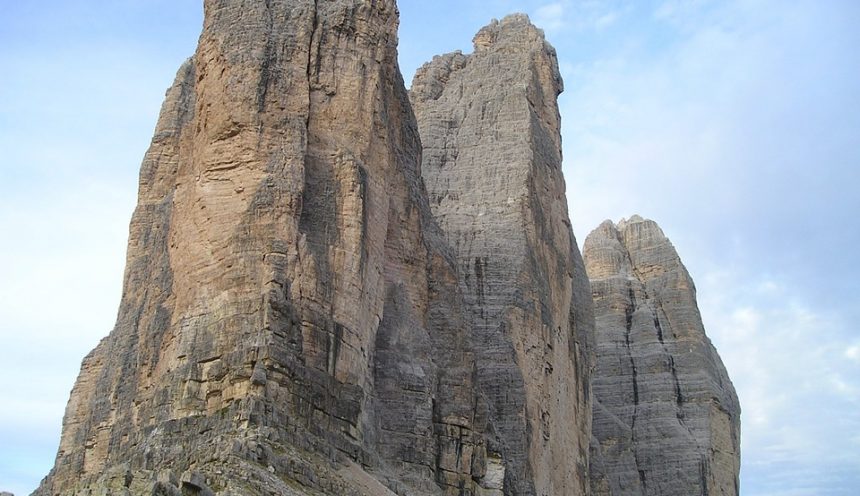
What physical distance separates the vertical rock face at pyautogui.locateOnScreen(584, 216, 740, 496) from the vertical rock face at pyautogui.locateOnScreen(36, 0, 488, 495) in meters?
29.6

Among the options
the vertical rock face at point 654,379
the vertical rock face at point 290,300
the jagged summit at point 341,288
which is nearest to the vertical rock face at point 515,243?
the jagged summit at point 341,288

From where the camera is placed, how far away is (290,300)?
39.8 meters

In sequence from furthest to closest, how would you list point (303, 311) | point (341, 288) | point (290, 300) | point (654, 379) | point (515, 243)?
point (654, 379)
point (515, 243)
point (341, 288)
point (303, 311)
point (290, 300)

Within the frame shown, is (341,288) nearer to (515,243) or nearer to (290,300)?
(290,300)

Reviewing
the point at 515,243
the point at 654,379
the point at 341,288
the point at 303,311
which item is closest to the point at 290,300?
the point at 303,311

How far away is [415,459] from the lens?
149 ft

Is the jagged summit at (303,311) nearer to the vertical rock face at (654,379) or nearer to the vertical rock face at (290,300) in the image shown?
the vertical rock face at (290,300)

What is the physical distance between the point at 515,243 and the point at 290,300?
21.4 m

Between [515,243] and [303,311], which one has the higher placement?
[515,243]

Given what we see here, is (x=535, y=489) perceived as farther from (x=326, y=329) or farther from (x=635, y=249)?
(x=635, y=249)

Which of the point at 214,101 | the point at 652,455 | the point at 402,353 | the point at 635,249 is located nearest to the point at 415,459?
the point at 402,353

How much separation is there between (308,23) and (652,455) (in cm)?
4109

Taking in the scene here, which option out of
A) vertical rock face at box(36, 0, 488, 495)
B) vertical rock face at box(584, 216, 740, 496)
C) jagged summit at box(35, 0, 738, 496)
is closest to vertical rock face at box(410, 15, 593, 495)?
jagged summit at box(35, 0, 738, 496)

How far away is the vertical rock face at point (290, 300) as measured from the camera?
37.4 metres
